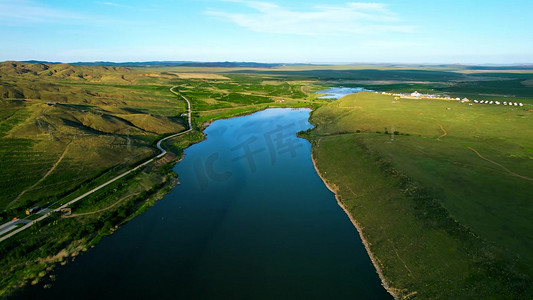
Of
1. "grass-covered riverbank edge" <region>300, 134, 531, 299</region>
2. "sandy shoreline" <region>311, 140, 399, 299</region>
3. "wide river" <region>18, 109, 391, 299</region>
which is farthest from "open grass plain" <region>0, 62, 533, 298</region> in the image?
"wide river" <region>18, 109, 391, 299</region>

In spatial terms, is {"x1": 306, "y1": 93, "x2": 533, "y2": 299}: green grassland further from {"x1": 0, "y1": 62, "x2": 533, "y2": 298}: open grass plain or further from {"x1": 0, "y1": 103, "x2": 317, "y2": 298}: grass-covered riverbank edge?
{"x1": 0, "y1": 103, "x2": 317, "y2": 298}: grass-covered riverbank edge

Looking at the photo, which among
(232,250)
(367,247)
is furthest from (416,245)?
(232,250)

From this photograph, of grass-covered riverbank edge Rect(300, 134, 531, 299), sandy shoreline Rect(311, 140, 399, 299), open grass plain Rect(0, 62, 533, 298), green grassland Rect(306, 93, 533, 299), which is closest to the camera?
grass-covered riverbank edge Rect(300, 134, 531, 299)

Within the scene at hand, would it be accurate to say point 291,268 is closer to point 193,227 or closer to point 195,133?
point 193,227

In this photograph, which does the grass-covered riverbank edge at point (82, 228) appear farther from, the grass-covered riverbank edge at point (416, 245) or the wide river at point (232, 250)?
the grass-covered riverbank edge at point (416, 245)

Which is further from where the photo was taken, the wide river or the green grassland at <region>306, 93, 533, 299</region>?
the wide river

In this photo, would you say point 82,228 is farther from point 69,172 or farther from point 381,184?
point 381,184
